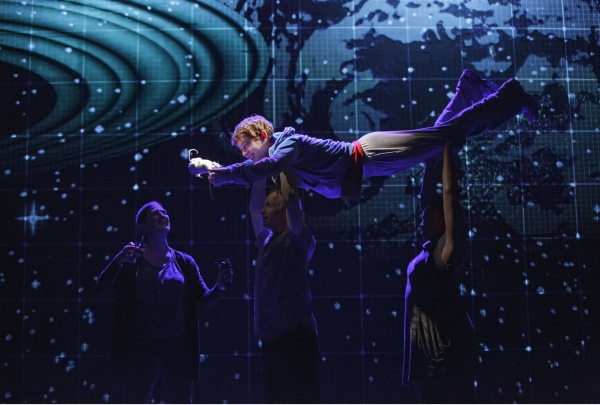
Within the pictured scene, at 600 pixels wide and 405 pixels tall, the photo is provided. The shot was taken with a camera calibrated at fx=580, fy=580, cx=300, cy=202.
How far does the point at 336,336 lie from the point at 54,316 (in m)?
2.13

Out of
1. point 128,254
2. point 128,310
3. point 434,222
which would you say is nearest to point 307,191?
point 434,222

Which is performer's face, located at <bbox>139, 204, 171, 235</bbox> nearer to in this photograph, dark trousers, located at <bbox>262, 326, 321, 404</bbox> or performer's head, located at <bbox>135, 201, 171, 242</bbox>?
performer's head, located at <bbox>135, 201, 171, 242</bbox>

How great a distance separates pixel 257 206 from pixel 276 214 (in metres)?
0.23

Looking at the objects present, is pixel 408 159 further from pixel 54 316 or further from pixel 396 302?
pixel 54 316

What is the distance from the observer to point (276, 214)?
3066 millimetres

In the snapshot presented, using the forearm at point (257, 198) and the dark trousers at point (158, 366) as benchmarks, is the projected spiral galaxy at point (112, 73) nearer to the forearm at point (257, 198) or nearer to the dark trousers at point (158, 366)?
the forearm at point (257, 198)

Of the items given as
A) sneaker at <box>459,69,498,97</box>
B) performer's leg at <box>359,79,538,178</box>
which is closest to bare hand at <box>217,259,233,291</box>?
performer's leg at <box>359,79,538,178</box>

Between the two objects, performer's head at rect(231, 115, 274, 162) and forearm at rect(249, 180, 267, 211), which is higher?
performer's head at rect(231, 115, 274, 162)

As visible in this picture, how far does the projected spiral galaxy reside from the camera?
4523mm

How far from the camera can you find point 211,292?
3.39 metres

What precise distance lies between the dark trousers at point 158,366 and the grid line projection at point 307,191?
3.61 ft

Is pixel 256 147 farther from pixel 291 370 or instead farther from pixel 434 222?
pixel 291 370

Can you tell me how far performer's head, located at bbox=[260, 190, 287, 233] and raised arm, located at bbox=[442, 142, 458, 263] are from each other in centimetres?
85

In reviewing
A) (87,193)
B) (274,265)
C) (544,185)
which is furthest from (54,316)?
(544,185)
